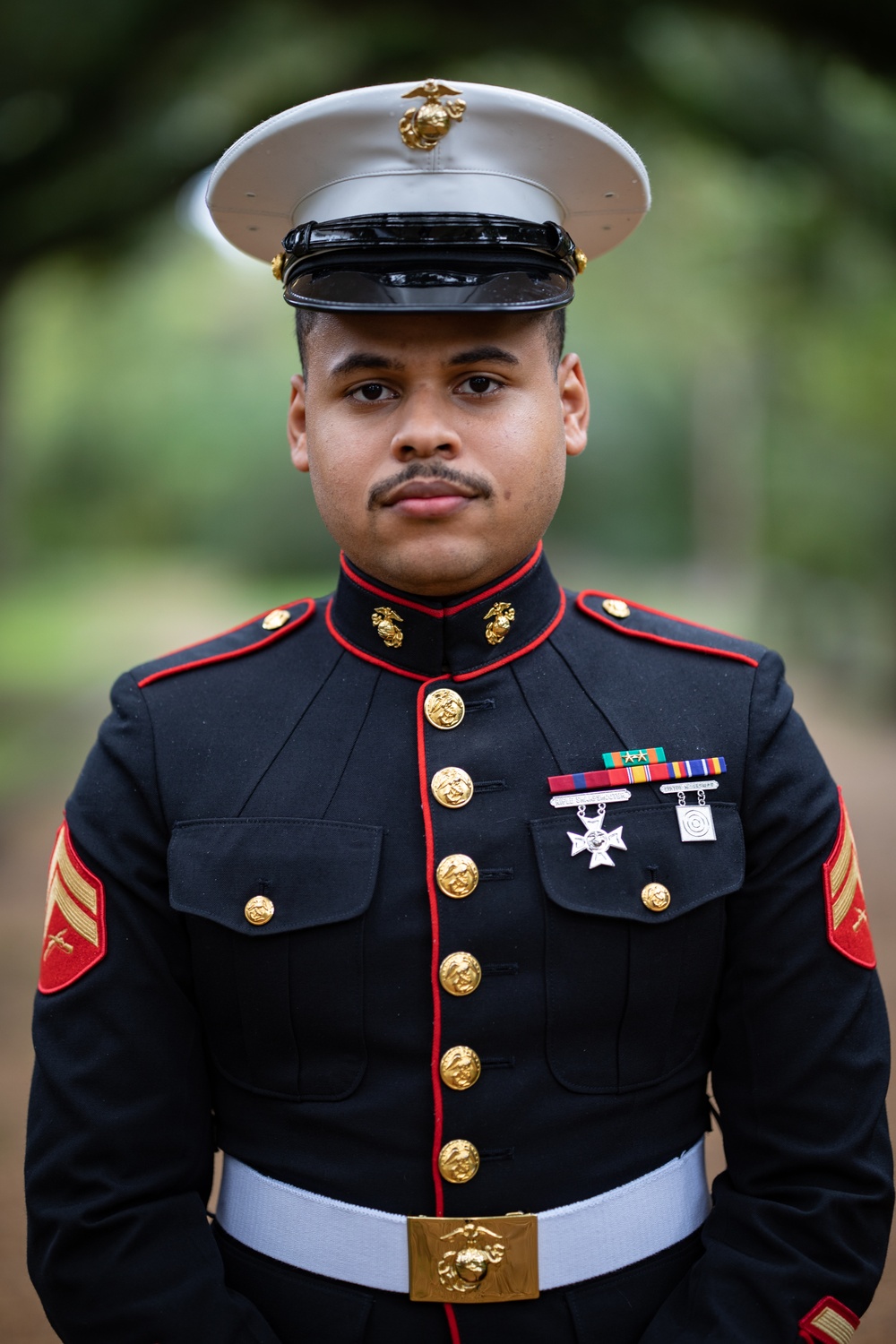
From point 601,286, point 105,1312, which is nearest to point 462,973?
point 105,1312

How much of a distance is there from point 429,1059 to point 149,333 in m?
28.4

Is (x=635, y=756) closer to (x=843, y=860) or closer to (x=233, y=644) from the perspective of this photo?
(x=843, y=860)

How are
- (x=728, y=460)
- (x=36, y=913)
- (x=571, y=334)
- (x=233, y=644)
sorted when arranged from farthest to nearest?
(x=728, y=460), (x=571, y=334), (x=36, y=913), (x=233, y=644)

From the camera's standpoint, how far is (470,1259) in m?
1.60

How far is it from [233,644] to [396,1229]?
2.77 ft

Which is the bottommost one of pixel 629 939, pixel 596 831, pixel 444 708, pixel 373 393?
pixel 629 939

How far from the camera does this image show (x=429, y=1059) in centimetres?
164

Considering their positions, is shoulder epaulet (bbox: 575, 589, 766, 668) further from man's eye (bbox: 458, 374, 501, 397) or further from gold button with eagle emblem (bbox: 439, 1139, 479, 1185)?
gold button with eagle emblem (bbox: 439, 1139, 479, 1185)

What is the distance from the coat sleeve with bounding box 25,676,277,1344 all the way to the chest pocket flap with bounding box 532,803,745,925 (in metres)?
0.50

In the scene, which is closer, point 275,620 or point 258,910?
point 258,910

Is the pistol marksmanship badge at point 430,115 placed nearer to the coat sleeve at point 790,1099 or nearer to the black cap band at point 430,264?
the black cap band at point 430,264

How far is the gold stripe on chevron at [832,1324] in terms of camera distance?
1.61 m

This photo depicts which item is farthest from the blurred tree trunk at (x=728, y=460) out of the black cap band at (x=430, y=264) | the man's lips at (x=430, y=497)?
the man's lips at (x=430, y=497)

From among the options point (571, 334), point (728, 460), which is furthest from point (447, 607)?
point (728, 460)
